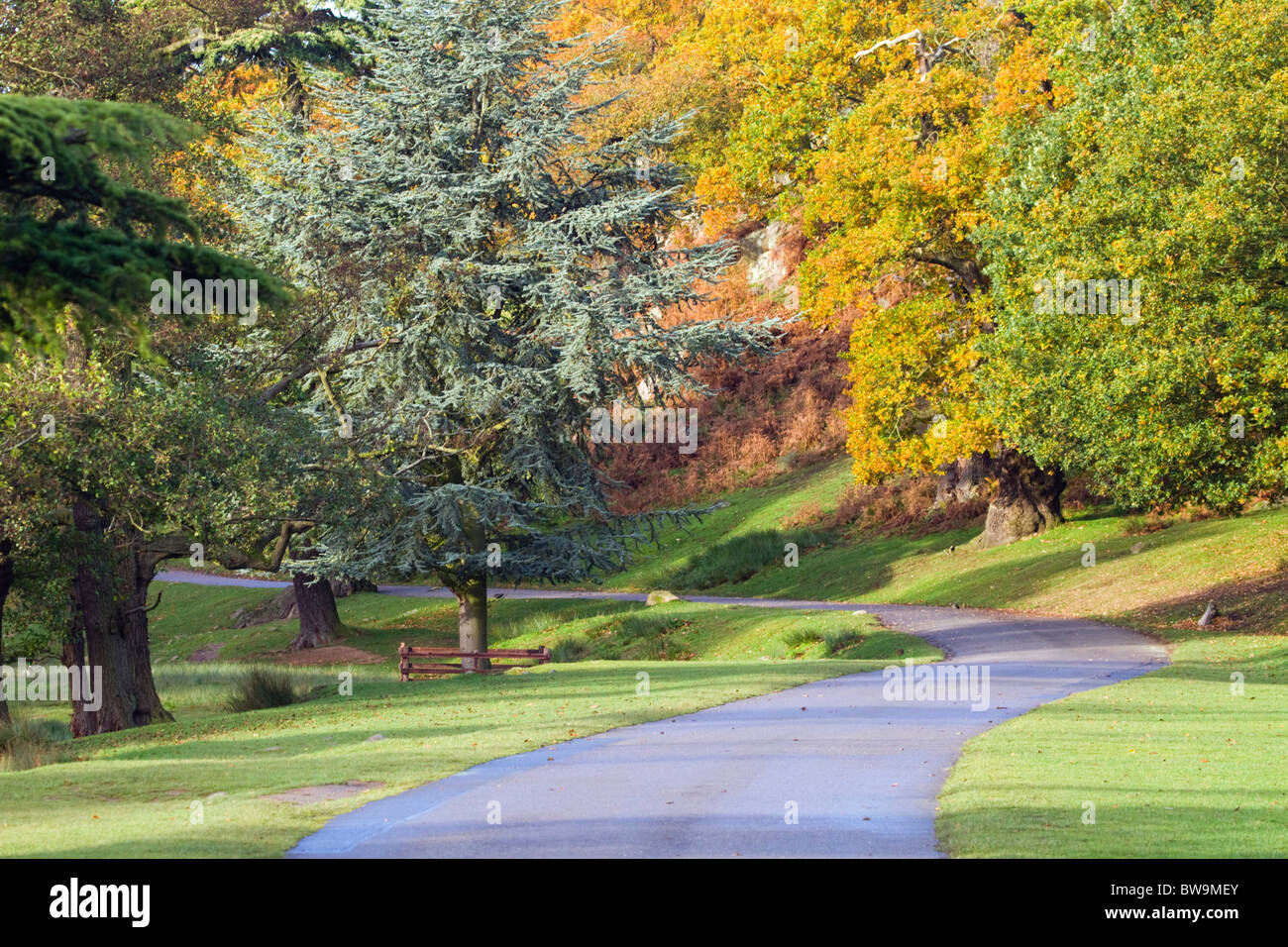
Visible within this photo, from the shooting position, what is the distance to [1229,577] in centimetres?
3122

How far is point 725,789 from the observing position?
493 inches

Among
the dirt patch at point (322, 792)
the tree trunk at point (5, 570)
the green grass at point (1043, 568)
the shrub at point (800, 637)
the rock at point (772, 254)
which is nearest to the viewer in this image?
the dirt patch at point (322, 792)

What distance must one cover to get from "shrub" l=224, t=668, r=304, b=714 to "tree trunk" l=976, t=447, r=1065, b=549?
23.2 m

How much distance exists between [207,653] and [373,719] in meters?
25.6

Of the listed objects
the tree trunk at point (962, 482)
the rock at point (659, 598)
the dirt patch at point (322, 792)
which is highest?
the tree trunk at point (962, 482)

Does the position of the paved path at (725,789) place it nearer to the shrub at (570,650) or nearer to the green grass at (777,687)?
the green grass at (777,687)

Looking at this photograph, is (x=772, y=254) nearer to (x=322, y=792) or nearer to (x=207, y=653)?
(x=207, y=653)

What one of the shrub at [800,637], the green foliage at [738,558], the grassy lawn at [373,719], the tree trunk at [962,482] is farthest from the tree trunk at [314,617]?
the tree trunk at [962,482]

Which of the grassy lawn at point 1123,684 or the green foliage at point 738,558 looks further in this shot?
the green foliage at point 738,558

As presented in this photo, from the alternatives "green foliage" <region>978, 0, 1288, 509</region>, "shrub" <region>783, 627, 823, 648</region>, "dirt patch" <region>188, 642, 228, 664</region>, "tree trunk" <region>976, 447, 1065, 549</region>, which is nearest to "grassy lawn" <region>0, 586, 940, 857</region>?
"shrub" <region>783, 627, 823, 648</region>

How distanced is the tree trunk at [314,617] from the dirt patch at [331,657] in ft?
2.24

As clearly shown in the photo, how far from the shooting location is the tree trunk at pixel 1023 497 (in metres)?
40.3

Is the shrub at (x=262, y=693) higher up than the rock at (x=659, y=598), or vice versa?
the rock at (x=659, y=598)
